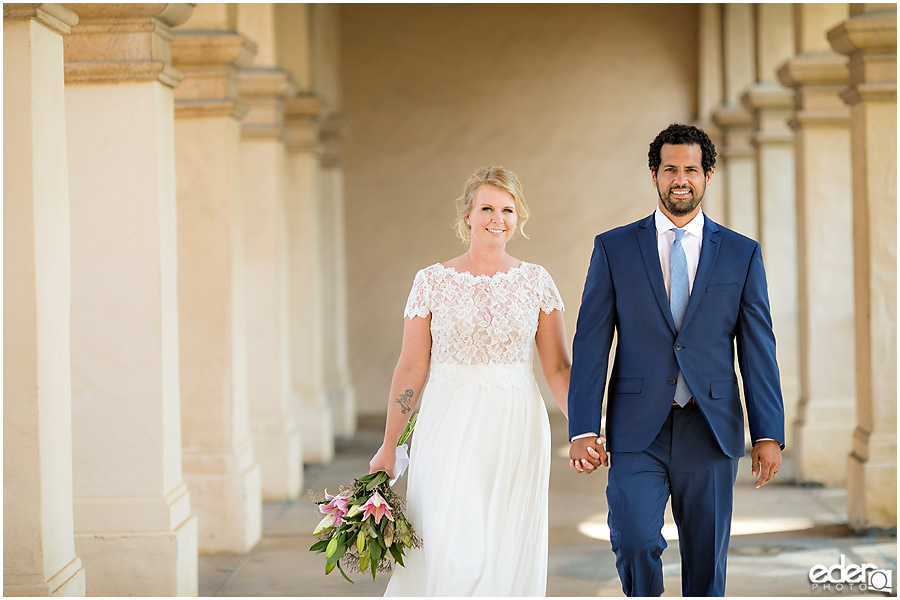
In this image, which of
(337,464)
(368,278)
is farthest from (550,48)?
(337,464)

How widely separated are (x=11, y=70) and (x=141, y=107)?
4.88 ft

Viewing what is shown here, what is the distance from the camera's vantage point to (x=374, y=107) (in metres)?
15.1

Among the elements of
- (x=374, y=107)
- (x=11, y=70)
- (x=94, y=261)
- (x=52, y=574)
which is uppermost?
(x=374, y=107)

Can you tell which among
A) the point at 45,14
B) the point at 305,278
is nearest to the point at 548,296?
the point at 45,14

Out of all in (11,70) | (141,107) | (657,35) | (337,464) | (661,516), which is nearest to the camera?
(661,516)

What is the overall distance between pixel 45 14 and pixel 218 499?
3861mm

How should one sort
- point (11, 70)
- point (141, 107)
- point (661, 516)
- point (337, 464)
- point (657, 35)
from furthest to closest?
point (657, 35)
point (337, 464)
point (141, 107)
point (11, 70)
point (661, 516)

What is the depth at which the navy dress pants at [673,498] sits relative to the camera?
12.3ft

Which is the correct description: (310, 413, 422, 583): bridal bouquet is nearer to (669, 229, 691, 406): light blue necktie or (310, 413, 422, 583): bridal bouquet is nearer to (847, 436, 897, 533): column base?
(669, 229, 691, 406): light blue necktie

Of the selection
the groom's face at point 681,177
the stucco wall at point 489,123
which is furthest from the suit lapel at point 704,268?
the stucco wall at point 489,123

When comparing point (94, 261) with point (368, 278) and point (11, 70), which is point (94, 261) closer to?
point (11, 70)

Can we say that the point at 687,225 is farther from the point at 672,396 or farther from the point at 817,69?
the point at 817,69

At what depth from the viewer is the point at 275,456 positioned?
8805 millimetres

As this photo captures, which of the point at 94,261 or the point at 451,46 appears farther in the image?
the point at 451,46
